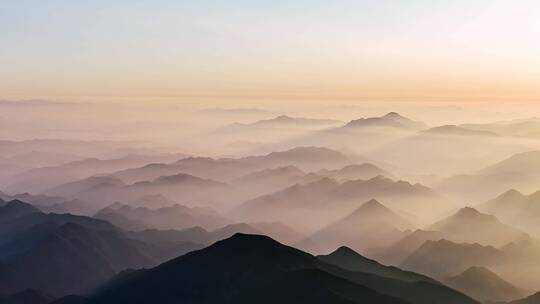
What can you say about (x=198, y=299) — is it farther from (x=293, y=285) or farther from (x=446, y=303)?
(x=446, y=303)

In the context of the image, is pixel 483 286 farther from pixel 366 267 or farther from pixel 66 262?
pixel 66 262

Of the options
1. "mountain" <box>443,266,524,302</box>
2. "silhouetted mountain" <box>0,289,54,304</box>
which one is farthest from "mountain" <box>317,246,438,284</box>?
"silhouetted mountain" <box>0,289,54,304</box>

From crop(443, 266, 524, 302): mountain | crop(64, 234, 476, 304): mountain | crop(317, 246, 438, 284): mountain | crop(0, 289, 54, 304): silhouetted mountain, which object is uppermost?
crop(64, 234, 476, 304): mountain

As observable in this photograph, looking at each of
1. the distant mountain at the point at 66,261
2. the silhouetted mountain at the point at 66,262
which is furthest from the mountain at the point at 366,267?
the silhouetted mountain at the point at 66,262

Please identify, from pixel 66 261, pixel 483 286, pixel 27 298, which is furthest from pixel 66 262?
pixel 483 286

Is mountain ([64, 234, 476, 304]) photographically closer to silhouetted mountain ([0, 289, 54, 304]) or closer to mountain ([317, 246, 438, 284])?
mountain ([317, 246, 438, 284])
